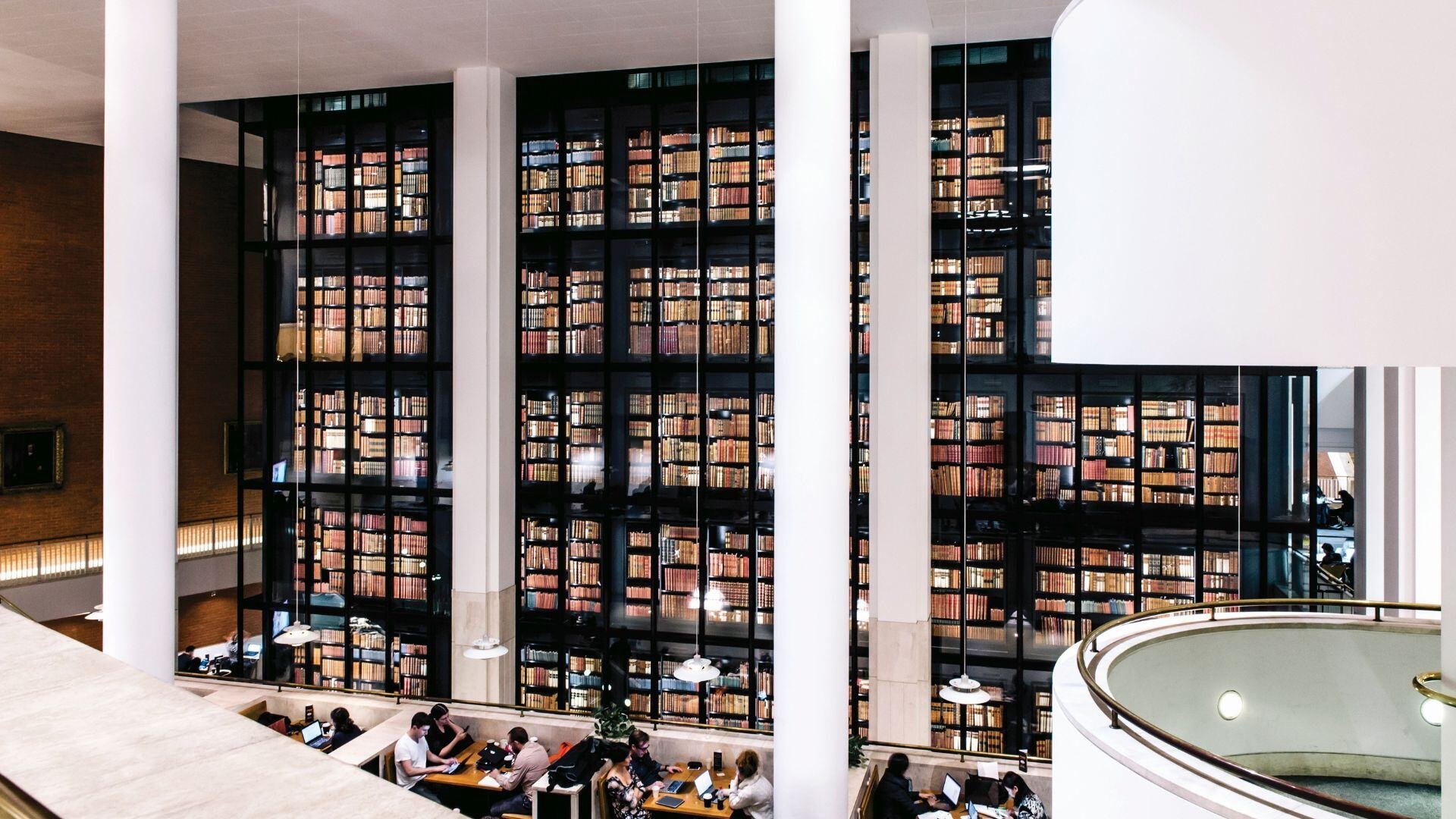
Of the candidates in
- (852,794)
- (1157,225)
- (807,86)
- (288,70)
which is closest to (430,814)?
(1157,225)

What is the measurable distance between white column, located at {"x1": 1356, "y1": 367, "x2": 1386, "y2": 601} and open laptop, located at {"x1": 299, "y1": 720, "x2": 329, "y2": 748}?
7455mm

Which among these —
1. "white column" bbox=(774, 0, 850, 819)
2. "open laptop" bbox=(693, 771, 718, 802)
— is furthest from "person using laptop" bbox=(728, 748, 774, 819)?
"white column" bbox=(774, 0, 850, 819)

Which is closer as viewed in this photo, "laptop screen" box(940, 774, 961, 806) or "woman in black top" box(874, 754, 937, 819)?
"woman in black top" box(874, 754, 937, 819)

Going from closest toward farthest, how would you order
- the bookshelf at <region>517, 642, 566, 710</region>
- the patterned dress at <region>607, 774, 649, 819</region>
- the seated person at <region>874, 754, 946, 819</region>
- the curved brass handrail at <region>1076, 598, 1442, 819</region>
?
the curved brass handrail at <region>1076, 598, 1442, 819</region> → the seated person at <region>874, 754, 946, 819</region> → the patterned dress at <region>607, 774, 649, 819</region> → the bookshelf at <region>517, 642, 566, 710</region>

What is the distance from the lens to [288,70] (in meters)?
8.19

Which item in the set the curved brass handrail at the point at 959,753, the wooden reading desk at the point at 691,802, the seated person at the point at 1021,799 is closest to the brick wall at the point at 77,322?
the wooden reading desk at the point at 691,802

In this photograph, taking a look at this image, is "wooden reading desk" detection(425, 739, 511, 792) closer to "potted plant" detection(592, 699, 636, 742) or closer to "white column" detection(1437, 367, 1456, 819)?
"potted plant" detection(592, 699, 636, 742)

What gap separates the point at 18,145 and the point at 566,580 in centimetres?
801

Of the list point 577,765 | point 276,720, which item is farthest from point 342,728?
point 577,765

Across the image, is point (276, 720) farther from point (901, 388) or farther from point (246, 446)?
point (246, 446)

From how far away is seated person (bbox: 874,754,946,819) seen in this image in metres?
5.28

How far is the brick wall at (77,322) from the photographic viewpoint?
32.3ft

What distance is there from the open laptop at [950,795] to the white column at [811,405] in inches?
62.0

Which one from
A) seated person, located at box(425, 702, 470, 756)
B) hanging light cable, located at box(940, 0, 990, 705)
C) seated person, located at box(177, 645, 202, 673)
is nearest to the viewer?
seated person, located at box(425, 702, 470, 756)
